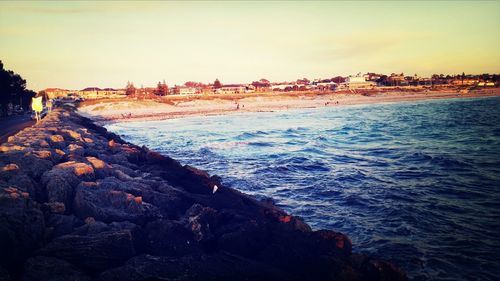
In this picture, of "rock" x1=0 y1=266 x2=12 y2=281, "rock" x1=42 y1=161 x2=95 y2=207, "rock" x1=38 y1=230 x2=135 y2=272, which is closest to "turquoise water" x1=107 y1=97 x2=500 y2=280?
"rock" x1=38 y1=230 x2=135 y2=272

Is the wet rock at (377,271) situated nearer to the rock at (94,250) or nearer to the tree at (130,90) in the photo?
the rock at (94,250)

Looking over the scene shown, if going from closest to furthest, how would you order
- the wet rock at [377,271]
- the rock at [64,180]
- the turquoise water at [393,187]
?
the wet rock at [377,271]
the rock at [64,180]
the turquoise water at [393,187]

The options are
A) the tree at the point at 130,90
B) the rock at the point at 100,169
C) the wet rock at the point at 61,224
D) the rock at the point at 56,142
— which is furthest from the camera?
the tree at the point at 130,90

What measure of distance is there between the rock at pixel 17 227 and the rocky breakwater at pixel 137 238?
0.01 metres

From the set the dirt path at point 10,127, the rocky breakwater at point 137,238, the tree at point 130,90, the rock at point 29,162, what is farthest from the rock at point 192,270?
the tree at point 130,90

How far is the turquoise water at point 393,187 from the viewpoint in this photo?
7062 mm

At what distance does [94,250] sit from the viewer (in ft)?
16.2

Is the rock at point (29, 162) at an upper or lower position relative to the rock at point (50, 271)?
upper

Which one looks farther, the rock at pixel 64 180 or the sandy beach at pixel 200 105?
the sandy beach at pixel 200 105

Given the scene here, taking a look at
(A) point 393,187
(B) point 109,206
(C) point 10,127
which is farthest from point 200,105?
(B) point 109,206

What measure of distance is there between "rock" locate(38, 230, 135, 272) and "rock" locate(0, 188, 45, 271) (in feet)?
1.03

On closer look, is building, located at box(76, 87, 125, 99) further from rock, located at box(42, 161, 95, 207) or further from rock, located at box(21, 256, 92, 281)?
rock, located at box(21, 256, 92, 281)

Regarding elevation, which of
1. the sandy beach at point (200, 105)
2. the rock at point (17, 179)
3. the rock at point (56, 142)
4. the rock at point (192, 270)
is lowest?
the rock at point (192, 270)

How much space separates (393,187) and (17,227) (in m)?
11.5
